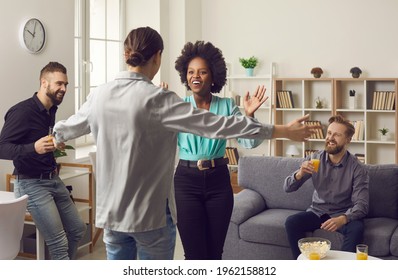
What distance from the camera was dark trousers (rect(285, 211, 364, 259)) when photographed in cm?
372

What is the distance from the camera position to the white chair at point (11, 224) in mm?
3279

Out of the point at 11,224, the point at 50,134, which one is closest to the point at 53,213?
the point at 11,224

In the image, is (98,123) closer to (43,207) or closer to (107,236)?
(107,236)

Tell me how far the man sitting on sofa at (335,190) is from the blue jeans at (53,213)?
1.39m

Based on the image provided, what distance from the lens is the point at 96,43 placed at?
21.7 feet

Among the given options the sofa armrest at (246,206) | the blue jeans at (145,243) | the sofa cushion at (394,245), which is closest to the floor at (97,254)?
the sofa armrest at (246,206)

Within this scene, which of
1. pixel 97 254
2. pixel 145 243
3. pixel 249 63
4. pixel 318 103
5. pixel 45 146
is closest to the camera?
pixel 145 243

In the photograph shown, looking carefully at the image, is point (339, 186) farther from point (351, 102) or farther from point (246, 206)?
point (351, 102)

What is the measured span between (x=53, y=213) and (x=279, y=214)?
5.21 ft

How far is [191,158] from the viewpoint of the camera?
299 centimetres

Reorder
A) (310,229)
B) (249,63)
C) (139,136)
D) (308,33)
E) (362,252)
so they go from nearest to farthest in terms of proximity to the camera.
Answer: (139,136) < (362,252) < (310,229) < (308,33) < (249,63)

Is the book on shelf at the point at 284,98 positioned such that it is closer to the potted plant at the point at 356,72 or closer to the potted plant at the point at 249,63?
the potted plant at the point at 249,63

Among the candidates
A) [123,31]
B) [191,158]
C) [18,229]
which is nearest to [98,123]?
[191,158]
